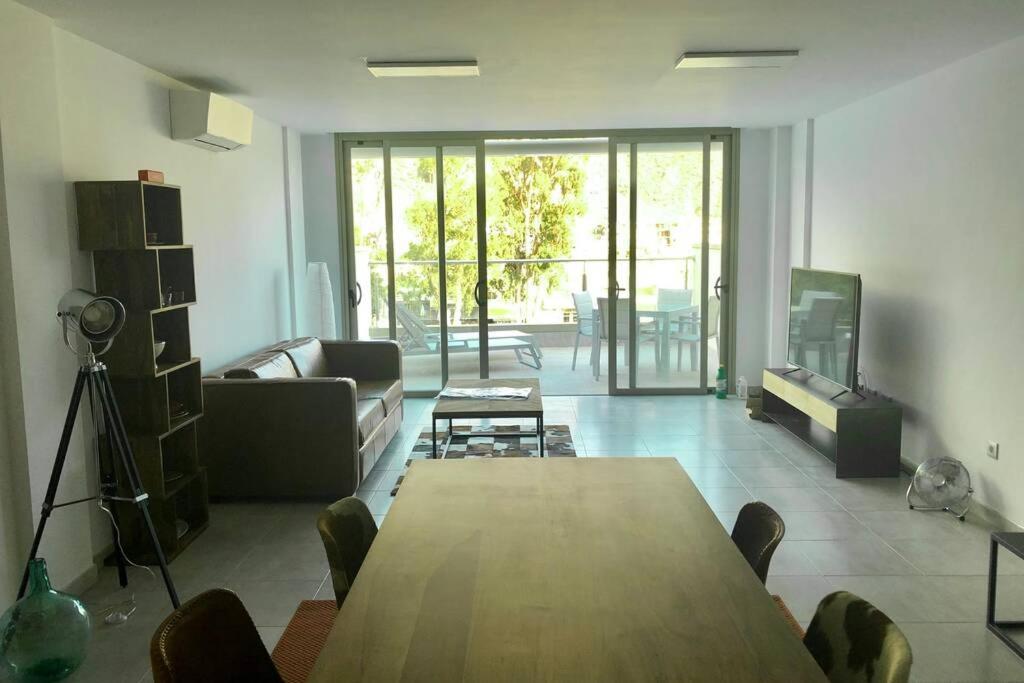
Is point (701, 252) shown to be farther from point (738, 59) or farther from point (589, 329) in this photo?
point (738, 59)

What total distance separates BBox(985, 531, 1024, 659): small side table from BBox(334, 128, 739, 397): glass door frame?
4799 mm

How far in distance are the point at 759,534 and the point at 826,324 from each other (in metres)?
3.87

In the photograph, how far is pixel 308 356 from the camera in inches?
239

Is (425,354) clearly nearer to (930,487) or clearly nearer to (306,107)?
(306,107)

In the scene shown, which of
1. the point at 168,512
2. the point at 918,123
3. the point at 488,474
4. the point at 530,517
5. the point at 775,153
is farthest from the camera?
the point at 775,153

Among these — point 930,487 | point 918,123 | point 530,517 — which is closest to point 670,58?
point 918,123

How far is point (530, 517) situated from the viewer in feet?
7.74

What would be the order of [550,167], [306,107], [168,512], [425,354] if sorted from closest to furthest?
[168,512] < [306,107] < [425,354] < [550,167]

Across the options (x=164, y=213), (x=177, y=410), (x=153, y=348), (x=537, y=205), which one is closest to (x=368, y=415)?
(x=177, y=410)

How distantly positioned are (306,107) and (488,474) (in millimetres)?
4130

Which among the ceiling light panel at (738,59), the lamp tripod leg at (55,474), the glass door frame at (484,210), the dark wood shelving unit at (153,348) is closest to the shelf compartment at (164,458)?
the dark wood shelving unit at (153,348)

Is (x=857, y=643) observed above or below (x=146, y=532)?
above

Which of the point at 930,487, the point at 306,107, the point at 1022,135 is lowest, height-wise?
the point at 930,487

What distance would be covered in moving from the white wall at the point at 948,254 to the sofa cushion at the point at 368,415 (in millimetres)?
3413
